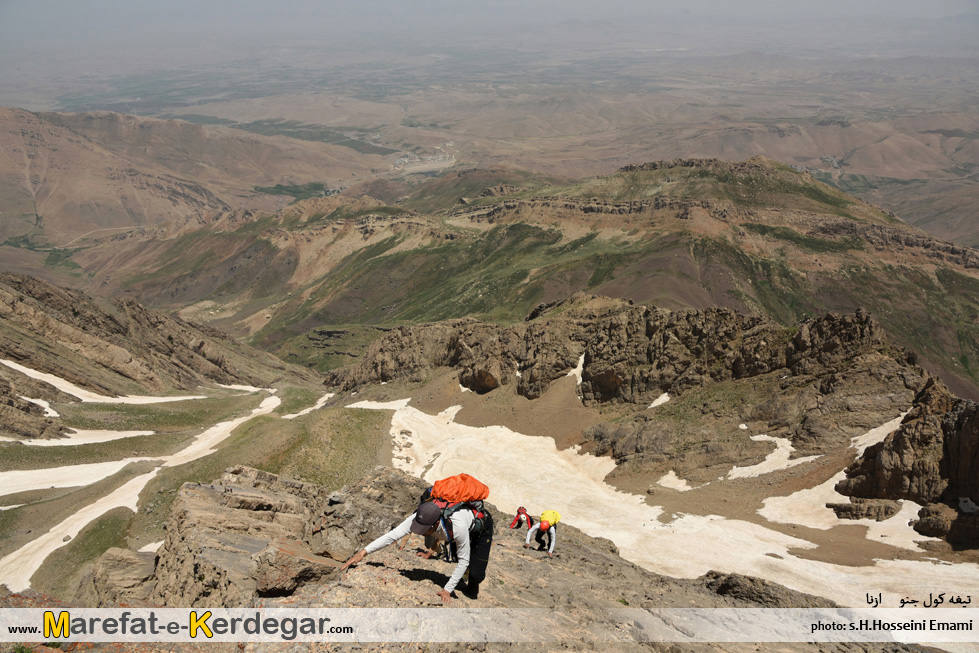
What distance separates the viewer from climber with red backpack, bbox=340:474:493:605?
1296cm

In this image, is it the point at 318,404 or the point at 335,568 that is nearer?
the point at 335,568

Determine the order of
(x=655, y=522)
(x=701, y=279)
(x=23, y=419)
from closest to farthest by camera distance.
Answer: (x=655, y=522) → (x=23, y=419) → (x=701, y=279)

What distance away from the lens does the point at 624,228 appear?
18462 centimetres

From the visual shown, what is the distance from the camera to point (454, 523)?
1313 cm

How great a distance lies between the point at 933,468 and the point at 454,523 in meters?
31.1

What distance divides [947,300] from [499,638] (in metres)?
176

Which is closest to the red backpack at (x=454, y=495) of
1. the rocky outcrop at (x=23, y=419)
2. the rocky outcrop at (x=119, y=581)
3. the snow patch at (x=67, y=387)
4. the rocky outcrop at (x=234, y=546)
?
the rocky outcrop at (x=234, y=546)

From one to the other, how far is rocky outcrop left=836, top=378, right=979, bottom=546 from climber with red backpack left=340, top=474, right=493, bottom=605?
2814cm

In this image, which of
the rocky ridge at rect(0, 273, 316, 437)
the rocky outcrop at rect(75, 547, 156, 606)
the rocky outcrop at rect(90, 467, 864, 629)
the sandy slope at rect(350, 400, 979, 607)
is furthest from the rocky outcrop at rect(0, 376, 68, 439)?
the rocky outcrop at rect(75, 547, 156, 606)

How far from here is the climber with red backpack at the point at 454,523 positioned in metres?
13.0

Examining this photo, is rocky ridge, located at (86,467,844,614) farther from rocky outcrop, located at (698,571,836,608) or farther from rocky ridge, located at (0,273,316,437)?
rocky ridge, located at (0,273,316,437)

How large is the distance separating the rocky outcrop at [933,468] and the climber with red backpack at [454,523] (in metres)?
28.1

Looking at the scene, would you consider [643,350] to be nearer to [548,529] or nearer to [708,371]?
[708,371]

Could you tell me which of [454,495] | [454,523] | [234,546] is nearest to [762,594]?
[454,523]
